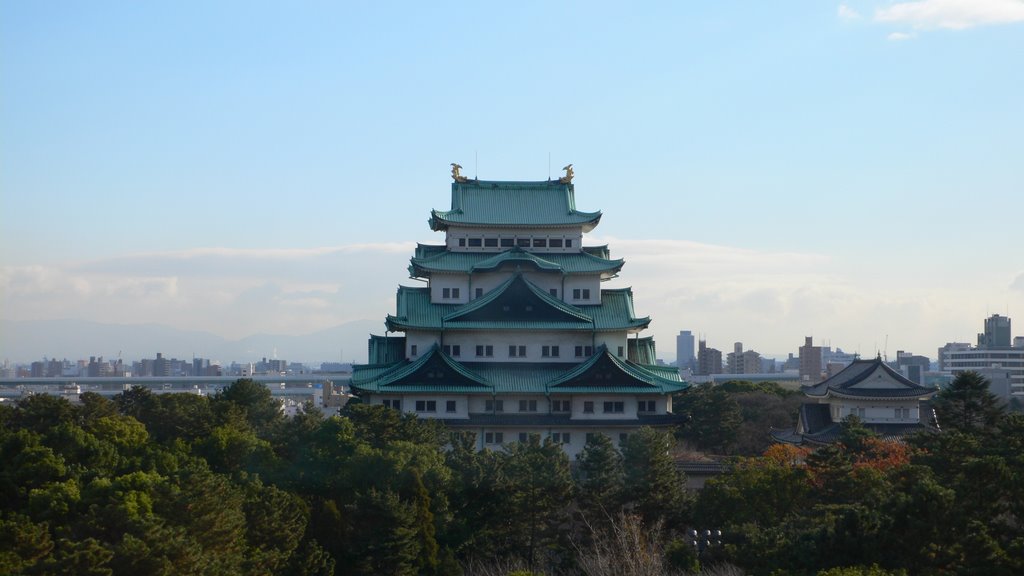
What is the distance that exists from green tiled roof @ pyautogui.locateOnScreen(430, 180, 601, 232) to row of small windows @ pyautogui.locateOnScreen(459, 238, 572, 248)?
2.96 ft

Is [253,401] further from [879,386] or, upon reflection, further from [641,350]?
[879,386]

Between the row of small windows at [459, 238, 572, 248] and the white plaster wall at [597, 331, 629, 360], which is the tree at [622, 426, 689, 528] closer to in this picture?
the white plaster wall at [597, 331, 629, 360]

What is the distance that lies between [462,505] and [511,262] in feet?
60.9

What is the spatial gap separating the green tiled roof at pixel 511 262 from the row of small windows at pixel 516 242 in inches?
17.6

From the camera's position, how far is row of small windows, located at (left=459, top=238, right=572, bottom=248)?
2046 inches

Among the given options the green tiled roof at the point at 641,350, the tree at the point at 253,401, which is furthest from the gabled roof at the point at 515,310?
the tree at the point at 253,401

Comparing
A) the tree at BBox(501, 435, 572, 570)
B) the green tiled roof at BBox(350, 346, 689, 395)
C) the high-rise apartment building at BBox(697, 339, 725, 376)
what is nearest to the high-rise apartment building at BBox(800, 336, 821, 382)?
the high-rise apartment building at BBox(697, 339, 725, 376)

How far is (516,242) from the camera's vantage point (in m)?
52.2

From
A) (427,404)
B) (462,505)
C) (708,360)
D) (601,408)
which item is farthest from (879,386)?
(708,360)

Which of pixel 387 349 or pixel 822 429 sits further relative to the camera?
pixel 822 429

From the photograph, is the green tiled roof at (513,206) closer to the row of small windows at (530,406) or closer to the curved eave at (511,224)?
the curved eave at (511,224)

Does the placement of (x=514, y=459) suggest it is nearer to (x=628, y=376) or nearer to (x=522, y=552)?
(x=522, y=552)

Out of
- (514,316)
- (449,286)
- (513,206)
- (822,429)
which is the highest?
(513,206)

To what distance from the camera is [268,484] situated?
32.4 meters
